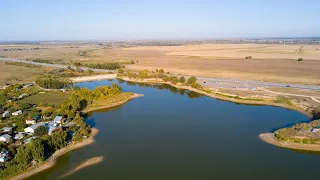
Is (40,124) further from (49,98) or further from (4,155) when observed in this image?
(49,98)

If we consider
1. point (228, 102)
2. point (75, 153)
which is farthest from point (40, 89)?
point (228, 102)

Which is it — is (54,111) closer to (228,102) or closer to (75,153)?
(75,153)

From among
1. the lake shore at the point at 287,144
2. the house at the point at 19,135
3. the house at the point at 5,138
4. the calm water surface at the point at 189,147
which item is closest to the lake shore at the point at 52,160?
the calm water surface at the point at 189,147

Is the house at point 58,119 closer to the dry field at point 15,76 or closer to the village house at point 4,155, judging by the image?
the village house at point 4,155

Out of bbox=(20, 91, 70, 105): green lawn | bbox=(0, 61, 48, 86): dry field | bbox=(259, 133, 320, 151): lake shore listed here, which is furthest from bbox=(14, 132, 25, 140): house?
bbox=(0, 61, 48, 86): dry field

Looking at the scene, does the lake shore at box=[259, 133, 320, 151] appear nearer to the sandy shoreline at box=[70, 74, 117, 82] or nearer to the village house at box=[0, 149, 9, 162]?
the village house at box=[0, 149, 9, 162]

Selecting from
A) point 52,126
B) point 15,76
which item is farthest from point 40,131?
point 15,76
